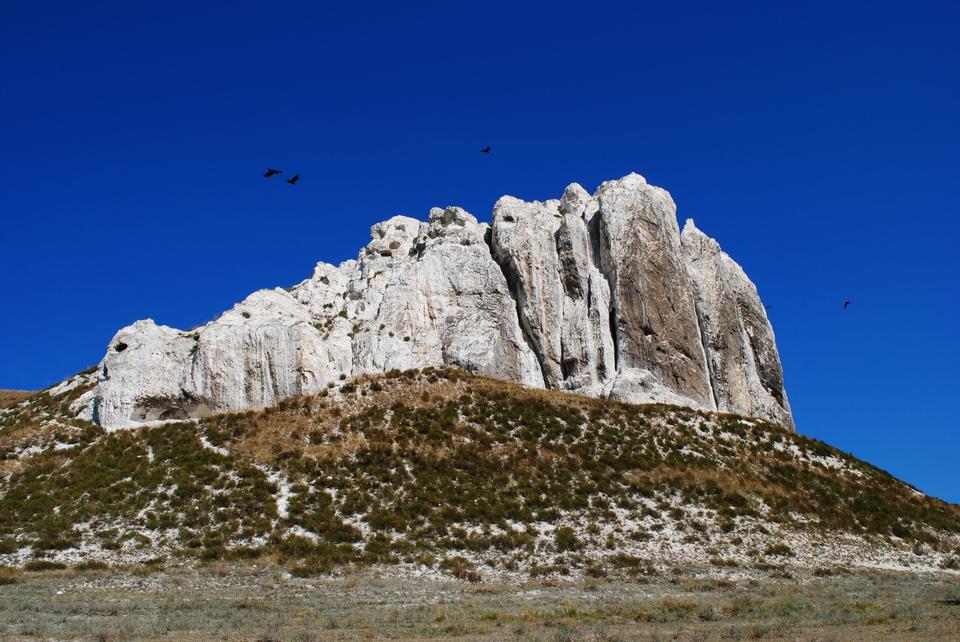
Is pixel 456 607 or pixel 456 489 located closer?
pixel 456 607

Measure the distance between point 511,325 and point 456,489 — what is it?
15417 mm

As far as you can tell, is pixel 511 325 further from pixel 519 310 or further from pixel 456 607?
pixel 456 607

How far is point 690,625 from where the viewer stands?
83.4ft

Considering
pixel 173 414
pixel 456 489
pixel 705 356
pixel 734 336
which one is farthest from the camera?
pixel 734 336

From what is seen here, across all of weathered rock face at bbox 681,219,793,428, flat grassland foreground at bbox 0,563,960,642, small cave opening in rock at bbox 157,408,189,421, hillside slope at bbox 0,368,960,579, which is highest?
weathered rock face at bbox 681,219,793,428

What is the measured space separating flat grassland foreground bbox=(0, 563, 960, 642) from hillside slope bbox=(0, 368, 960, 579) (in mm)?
2486

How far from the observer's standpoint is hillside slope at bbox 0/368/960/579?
1511 inches

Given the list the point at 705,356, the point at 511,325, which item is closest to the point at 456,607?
the point at 511,325

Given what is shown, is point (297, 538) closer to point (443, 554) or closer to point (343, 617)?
point (443, 554)

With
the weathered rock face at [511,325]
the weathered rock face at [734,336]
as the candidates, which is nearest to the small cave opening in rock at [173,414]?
the weathered rock face at [511,325]

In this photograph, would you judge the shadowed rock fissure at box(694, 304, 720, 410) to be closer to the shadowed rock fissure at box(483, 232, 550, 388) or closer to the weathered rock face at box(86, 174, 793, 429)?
the weathered rock face at box(86, 174, 793, 429)

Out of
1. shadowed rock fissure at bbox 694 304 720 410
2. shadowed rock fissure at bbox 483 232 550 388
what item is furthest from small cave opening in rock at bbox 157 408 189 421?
shadowed rock fissure at bbox 694 304 720 410

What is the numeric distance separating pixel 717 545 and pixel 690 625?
627 inches

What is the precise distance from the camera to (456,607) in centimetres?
2889
